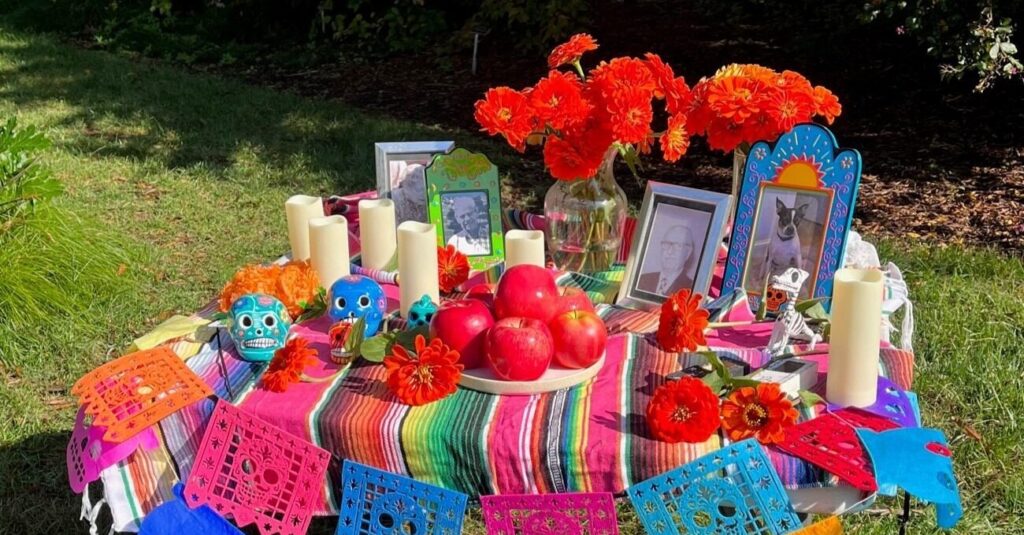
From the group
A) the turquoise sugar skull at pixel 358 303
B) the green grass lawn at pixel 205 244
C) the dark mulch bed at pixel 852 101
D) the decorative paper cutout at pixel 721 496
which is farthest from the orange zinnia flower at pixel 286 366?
the dark mulch bed at pixel 852 101

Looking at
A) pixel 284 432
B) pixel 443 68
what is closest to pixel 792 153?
pixel 284 432

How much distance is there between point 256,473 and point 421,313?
45cm

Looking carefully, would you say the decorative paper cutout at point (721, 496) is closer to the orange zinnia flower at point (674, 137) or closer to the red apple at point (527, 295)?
the red apple at point (527, 295)

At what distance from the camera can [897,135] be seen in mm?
5574

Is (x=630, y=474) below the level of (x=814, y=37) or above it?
below

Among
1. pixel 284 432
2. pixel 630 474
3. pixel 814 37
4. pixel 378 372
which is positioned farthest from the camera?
pixel 814 37

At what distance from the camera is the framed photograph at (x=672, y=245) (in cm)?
207

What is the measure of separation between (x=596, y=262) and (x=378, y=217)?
532mm

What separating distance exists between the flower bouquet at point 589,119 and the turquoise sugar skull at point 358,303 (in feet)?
1.45

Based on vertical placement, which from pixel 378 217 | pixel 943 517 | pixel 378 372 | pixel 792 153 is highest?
pixel 792 153

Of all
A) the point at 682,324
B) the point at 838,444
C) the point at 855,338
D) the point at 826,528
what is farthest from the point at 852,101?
the point at 826,528

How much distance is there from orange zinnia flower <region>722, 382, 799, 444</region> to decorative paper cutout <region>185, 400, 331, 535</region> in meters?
0.66

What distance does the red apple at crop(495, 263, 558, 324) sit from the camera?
1.76 m

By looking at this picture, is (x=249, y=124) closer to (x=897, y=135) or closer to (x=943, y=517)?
(x=897, y=135)
